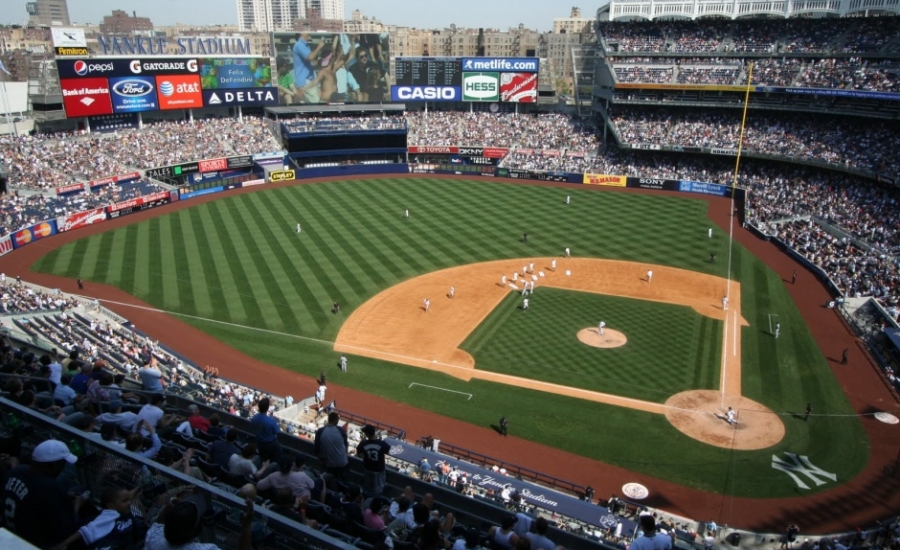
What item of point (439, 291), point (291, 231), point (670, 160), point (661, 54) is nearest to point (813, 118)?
point (670, 160)

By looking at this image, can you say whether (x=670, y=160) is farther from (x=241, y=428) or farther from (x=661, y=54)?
(x=241, y=428)

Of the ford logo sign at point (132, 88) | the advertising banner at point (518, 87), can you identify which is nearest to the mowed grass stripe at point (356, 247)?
the ford logo sign at point (132, 88)

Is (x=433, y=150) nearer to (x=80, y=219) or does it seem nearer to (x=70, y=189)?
(x=70, y=189)

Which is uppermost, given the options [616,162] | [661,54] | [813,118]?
[661,54]

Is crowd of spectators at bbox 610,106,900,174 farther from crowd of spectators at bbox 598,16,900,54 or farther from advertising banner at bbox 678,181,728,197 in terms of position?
crowd of spectators at bbox 598,16,900,54

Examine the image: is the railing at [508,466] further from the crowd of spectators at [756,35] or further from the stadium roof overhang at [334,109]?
the stadium roof overhang at [334,109]

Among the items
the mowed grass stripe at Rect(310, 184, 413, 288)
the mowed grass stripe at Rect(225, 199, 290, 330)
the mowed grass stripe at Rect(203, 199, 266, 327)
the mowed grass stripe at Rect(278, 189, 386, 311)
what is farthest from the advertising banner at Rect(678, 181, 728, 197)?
the mowed grass stripe at Rect(203, 199, 266, 327)
